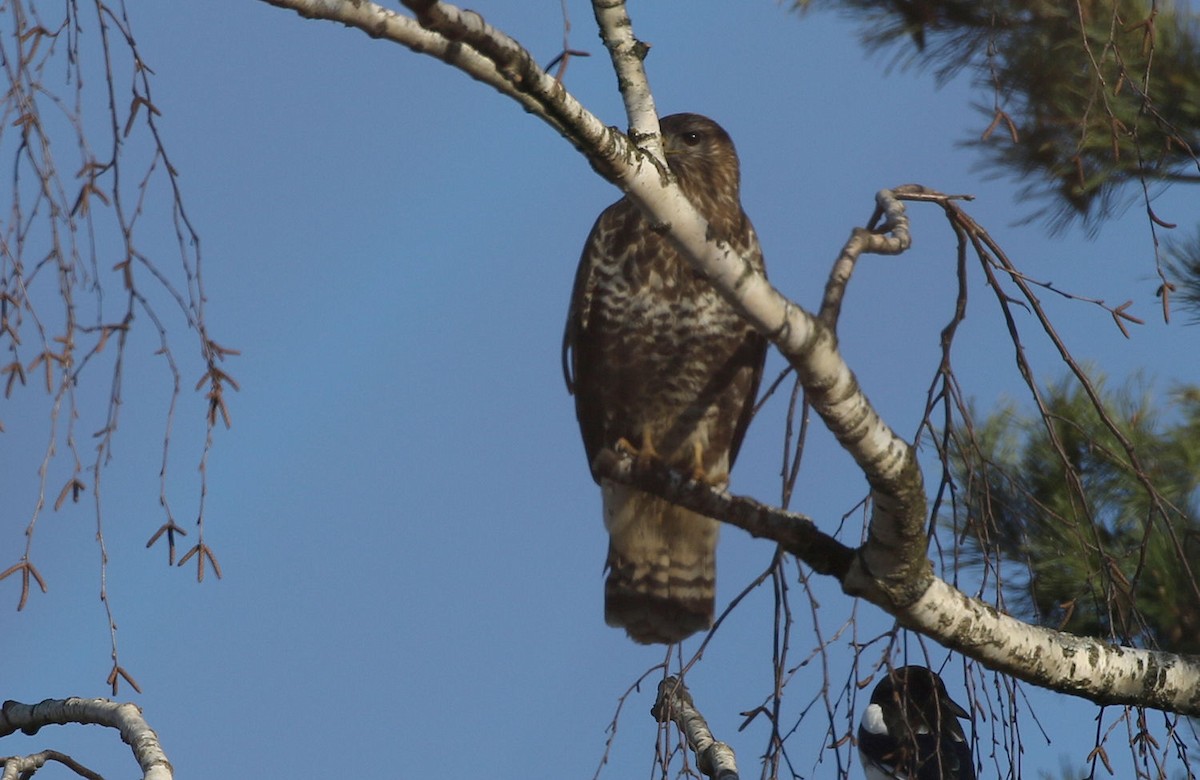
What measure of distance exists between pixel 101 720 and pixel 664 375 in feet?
5.39

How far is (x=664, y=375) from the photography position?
11.7 ft

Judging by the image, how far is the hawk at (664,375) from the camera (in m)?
3.49

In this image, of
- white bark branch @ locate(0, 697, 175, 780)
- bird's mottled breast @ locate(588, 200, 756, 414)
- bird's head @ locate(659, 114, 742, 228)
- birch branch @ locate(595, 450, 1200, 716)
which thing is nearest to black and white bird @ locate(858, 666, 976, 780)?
birch branch @ locate(595, 450, 1200, 716)

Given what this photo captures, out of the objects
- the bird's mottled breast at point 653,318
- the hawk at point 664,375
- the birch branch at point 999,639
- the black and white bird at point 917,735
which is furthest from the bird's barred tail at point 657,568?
the birch branch at point 999,639

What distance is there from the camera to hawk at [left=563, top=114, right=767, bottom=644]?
3492 mm

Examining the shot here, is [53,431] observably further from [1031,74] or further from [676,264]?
[1031,74]

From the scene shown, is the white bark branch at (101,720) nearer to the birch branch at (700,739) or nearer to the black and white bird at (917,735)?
the birch branch at (700,739)

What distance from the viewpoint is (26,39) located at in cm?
217

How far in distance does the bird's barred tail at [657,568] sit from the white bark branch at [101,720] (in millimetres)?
1520

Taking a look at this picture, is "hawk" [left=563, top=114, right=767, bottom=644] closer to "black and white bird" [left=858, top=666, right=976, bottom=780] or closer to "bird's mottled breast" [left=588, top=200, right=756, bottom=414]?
"bird's mottled breast" [left=588, top=200, right=756, bottom=414]

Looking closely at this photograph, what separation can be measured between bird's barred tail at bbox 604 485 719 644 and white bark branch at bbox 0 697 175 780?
59.9 inches

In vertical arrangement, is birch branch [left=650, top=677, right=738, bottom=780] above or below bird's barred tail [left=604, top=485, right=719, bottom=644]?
below

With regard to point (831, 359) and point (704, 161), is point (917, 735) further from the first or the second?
point (831, 359)

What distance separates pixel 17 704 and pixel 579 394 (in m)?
1.67
